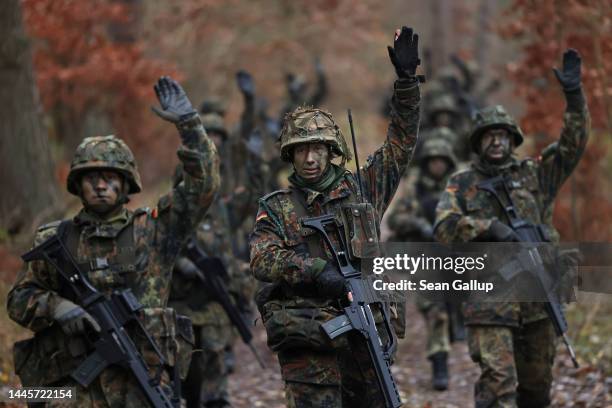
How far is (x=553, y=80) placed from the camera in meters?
13.9

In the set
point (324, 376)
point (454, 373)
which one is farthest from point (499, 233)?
point (454, 373)

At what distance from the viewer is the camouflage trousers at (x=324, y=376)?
6.36 metres

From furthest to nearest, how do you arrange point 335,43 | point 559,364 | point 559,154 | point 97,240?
point 335,43 → point 559,364 → point 559,154 → point 97,240

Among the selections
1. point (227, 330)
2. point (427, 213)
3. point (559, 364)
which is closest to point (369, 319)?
point (227, 330)

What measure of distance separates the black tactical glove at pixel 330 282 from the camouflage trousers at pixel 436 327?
17.6 ft

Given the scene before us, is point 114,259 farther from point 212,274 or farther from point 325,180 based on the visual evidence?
point 212,274

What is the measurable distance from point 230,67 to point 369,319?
852 inches

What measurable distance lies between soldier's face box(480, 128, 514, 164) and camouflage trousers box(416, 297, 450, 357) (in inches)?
109

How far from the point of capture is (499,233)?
8398 mm

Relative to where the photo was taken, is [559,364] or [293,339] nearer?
[293,339]

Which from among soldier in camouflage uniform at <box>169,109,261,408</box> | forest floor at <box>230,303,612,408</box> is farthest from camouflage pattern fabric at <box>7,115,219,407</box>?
forest floor at <box>230,303,612,408</box>

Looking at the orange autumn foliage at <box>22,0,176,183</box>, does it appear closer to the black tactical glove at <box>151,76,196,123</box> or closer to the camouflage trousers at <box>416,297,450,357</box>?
the camouflage trousers at <box>416,297,450,357</box>

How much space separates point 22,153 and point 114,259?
20.7 ft

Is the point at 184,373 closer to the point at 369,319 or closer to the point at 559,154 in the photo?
the point at 369,319
